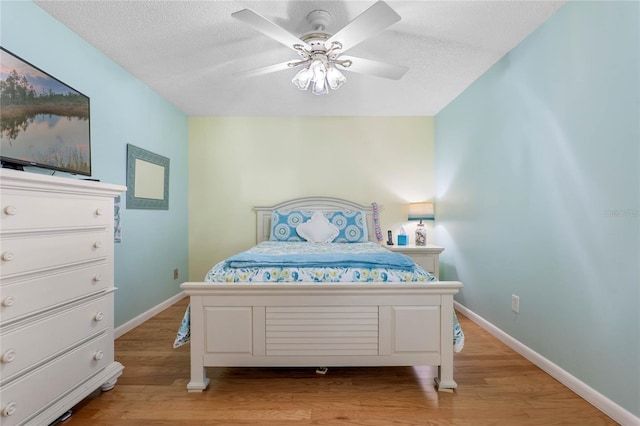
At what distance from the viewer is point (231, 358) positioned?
170 centimetres

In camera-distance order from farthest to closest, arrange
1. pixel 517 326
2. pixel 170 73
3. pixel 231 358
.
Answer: pixel 170 73, pixel 517 326, pixel 231 358

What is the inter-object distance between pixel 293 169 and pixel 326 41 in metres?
2.14

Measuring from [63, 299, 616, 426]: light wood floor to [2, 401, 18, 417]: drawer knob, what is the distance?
388mm

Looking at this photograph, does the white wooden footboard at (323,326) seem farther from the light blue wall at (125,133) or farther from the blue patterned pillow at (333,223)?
the blue patterned pillow at (333,223)

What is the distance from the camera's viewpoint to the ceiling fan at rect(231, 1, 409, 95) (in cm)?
150

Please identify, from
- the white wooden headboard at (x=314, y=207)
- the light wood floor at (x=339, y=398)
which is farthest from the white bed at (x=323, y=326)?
the white wooden headboard at (x=314, y=207)

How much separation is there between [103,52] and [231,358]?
254 cm

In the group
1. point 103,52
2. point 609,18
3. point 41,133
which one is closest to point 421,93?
point 609,18

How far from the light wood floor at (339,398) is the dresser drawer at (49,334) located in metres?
0.44

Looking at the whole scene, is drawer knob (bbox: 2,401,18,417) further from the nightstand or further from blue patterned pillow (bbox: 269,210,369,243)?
the nightstand

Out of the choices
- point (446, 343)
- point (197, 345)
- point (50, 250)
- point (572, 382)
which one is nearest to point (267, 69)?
point (50, 250)

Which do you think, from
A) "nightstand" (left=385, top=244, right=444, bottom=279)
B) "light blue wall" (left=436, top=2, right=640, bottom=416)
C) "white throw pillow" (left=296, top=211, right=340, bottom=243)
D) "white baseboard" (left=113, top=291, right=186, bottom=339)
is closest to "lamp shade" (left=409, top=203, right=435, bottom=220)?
"nightstand" (left=385, top=244, right=444, bottom=279)

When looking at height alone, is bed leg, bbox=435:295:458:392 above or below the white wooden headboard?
below

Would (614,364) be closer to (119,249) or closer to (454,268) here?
(454,268)
